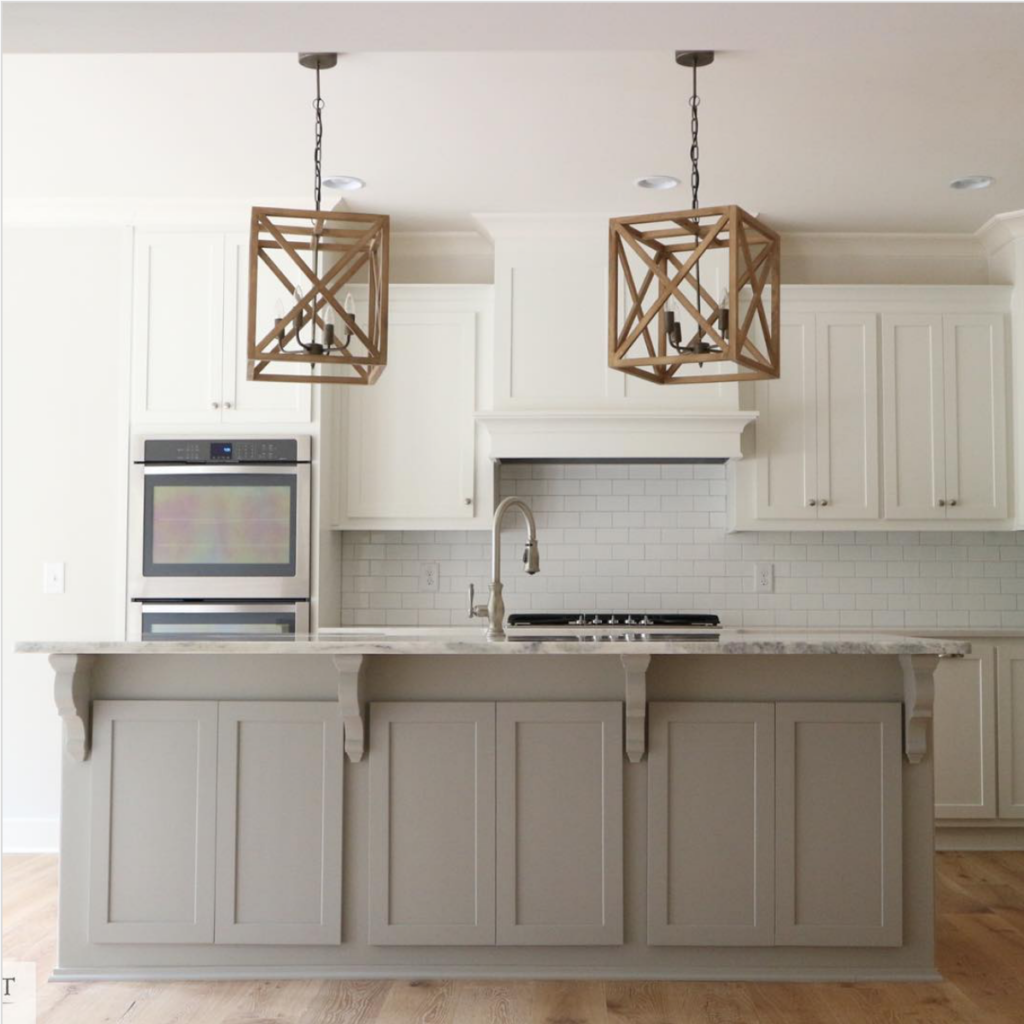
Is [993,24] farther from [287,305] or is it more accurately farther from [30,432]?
[30,432]

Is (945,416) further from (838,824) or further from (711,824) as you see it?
(711,824)

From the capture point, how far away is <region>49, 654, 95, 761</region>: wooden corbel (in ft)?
10.3

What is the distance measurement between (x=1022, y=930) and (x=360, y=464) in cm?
304

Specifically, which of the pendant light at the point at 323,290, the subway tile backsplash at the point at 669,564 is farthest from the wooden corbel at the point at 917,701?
the subway tile backsplash at the point at 669,564

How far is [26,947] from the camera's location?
353 cm

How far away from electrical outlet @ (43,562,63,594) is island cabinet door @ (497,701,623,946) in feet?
8.26

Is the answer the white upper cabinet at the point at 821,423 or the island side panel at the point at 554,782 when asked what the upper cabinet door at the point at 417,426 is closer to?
the white upper cabinet at the point at 821,423

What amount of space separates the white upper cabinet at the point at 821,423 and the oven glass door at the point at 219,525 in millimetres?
2010

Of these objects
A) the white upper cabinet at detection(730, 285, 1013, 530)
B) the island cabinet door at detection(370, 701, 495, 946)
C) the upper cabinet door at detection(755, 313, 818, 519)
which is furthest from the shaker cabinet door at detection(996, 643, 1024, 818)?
the island cabinet door at detection(370, 701, 495, 946)

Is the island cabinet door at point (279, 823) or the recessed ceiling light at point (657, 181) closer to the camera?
the island cabinet door at point (279, 823)

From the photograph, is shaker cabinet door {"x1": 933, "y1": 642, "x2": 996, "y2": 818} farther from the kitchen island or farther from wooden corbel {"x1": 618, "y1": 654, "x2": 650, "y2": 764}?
wooden corbel {"x1": 618, "y1": 654, "x2": 650, "y2": 764}

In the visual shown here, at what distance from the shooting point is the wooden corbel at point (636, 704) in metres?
3.08

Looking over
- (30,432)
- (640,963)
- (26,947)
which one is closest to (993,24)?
(640,963)

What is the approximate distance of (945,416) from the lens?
16.7ft
